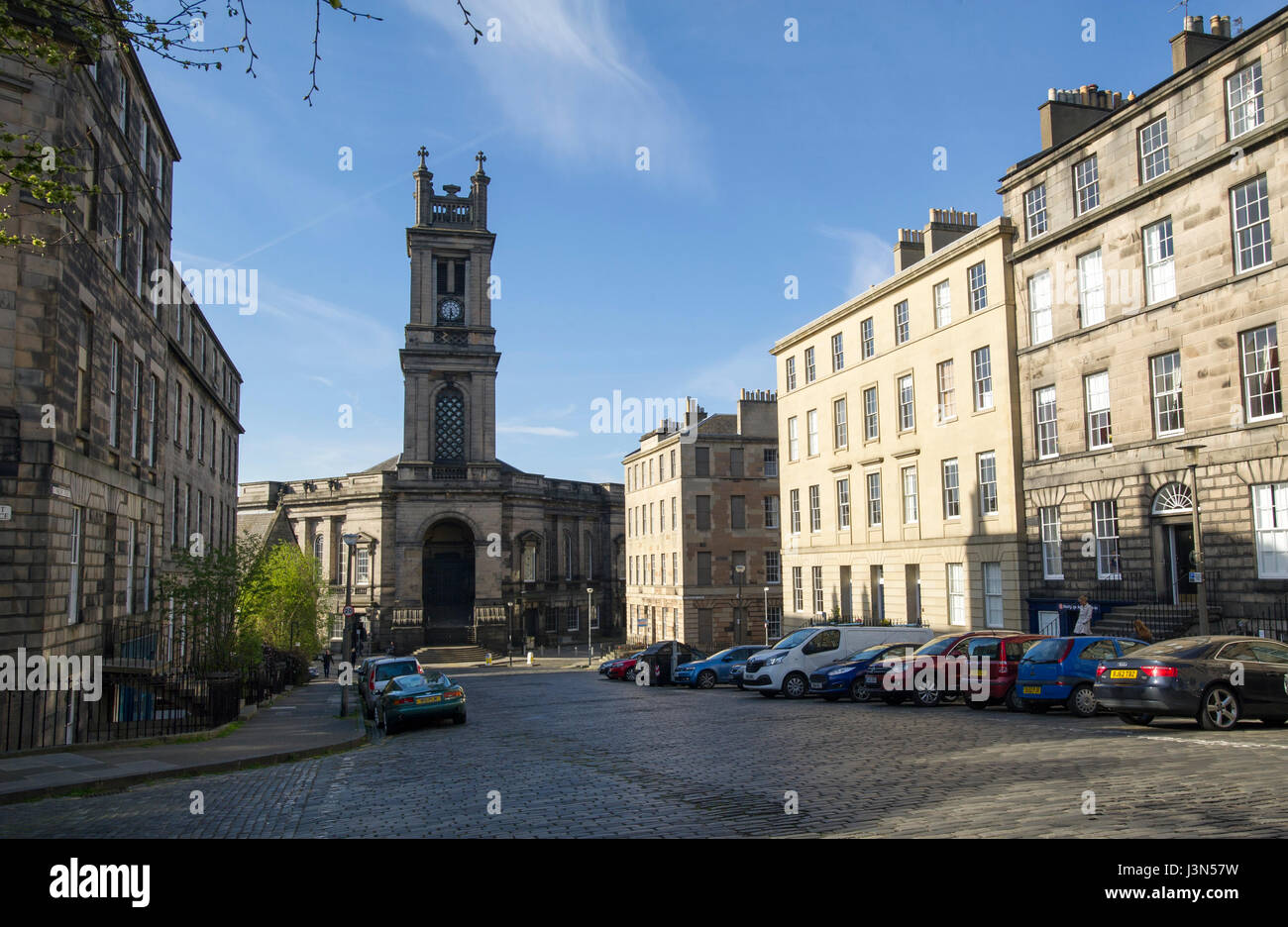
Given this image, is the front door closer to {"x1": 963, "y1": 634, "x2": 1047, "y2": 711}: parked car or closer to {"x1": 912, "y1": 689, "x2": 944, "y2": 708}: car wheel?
{"x1": 963, "y1": 634, "x2": 1047, "y2": 711}: parked car

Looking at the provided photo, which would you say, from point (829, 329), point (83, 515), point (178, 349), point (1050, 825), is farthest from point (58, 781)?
point (829, 329)

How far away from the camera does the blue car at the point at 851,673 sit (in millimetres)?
21859

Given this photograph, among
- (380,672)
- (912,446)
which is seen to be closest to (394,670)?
(380,672)

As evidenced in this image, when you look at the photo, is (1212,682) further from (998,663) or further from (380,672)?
(380,672)

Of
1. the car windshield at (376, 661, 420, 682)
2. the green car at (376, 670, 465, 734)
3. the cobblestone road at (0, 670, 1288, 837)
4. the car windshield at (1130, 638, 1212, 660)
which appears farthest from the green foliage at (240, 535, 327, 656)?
the car windshield at (1130, 638, 1212, 660)

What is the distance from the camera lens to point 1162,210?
78.0ft

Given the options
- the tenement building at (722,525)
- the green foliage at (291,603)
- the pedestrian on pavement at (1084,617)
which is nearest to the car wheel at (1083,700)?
the pedestrian on pavement at (1084,617)

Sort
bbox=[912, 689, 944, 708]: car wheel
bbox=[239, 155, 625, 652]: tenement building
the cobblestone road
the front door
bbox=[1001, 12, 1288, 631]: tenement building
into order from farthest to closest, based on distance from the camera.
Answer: bbox=[239, 155, 625, 652]: tenement building
the front door
bbox=[1001, 12, 1288, 631]: tenement building
bbox=[912, 689, 944, 708]: car wheel
the cobblestone road

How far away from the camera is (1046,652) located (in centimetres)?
1748

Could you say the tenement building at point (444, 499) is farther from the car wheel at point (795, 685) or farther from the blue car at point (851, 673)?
the blue car at point (851, 673)

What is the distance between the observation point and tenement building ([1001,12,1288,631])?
2098 cm

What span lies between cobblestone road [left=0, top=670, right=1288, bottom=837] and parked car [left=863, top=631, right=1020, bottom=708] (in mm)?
2619

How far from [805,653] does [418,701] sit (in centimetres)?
991

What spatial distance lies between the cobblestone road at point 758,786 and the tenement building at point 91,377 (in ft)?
20.7
